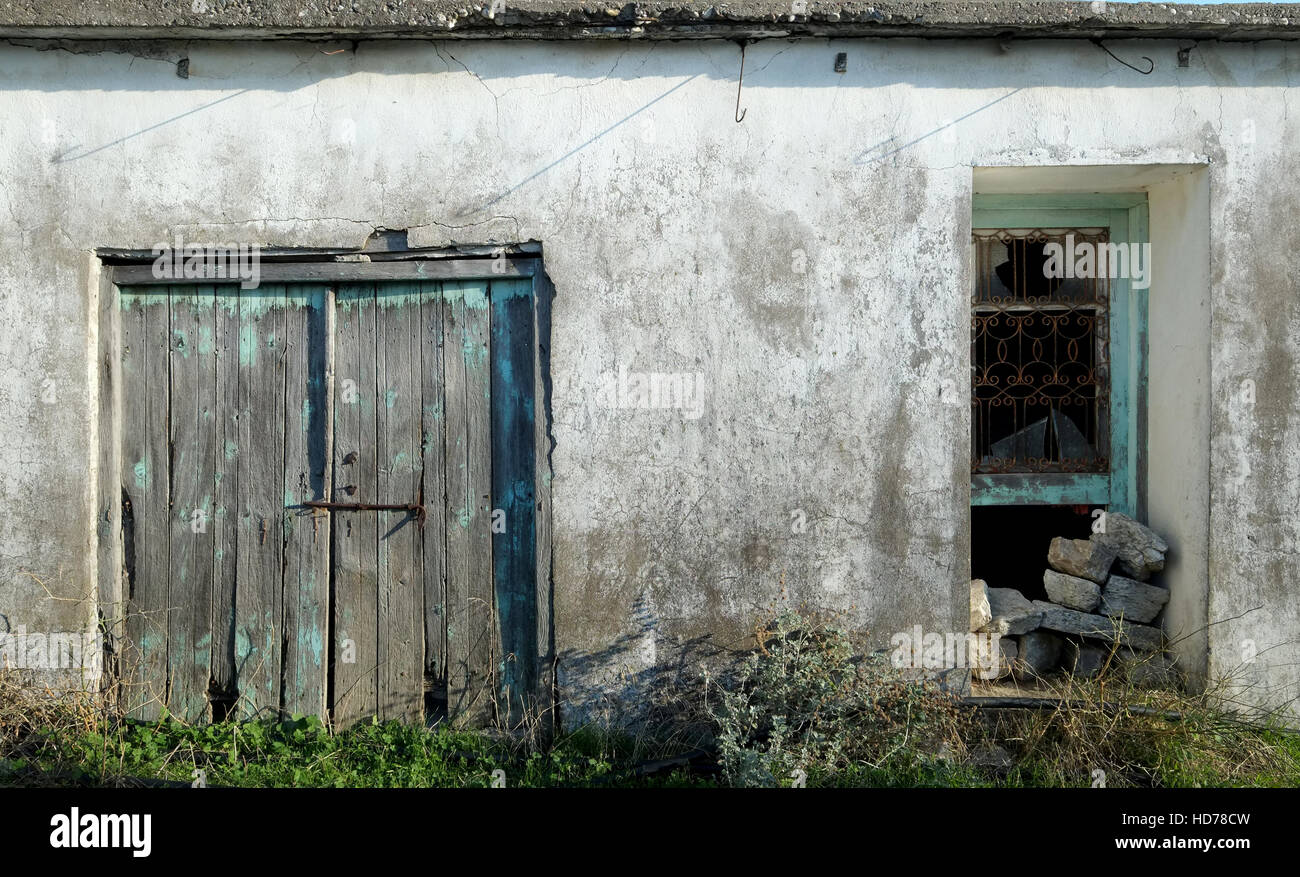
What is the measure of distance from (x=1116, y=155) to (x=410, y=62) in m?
3.27

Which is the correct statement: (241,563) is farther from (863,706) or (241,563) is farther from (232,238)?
(863,706)

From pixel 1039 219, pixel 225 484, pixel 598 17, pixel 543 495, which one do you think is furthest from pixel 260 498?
pixel 1039 219

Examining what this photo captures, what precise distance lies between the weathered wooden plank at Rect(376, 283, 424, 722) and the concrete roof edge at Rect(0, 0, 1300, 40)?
118 cm

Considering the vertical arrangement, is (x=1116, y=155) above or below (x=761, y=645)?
above

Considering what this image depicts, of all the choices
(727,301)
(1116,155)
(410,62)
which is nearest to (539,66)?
(410,62)

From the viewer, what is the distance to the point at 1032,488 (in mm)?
4719

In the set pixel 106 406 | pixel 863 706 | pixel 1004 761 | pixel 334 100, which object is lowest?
pixel 1004 761

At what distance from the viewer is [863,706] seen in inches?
153

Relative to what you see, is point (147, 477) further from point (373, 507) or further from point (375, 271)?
point (375, 271)

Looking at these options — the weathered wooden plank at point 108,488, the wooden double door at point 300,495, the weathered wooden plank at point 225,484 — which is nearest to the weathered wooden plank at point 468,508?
the wooden double door at point 300,495

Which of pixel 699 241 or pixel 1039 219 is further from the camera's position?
pixel 1039 219

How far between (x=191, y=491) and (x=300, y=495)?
516 millimetres

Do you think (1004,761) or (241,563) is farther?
(241,563)

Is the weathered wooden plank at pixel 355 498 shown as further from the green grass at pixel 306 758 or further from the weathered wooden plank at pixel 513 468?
the weathered wooden plank at pixel 513 468
